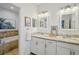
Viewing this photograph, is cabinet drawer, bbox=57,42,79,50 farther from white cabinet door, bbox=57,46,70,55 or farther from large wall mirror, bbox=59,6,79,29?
large wall mirror, bbox=59,6,79,29

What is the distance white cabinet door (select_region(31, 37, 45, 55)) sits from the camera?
6.18 feet

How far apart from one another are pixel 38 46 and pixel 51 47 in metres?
0.22

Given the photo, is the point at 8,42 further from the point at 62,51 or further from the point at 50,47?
the point at 62,51

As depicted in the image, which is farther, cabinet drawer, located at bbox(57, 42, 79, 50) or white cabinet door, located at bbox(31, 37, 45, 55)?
white cabinet door, located at bbox(31, 37, 45, 55)

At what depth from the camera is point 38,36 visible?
1880mm

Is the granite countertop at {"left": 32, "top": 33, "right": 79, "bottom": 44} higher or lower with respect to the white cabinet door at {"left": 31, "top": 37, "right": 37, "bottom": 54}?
higher

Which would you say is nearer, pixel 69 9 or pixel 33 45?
pixel 69 9

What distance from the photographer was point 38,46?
6.26 feet

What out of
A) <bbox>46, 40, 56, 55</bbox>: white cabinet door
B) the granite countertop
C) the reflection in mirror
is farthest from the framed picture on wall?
the reflection in mirror

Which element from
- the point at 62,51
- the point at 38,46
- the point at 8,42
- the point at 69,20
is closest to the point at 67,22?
the point at 69,20

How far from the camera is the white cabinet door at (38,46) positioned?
188cm
